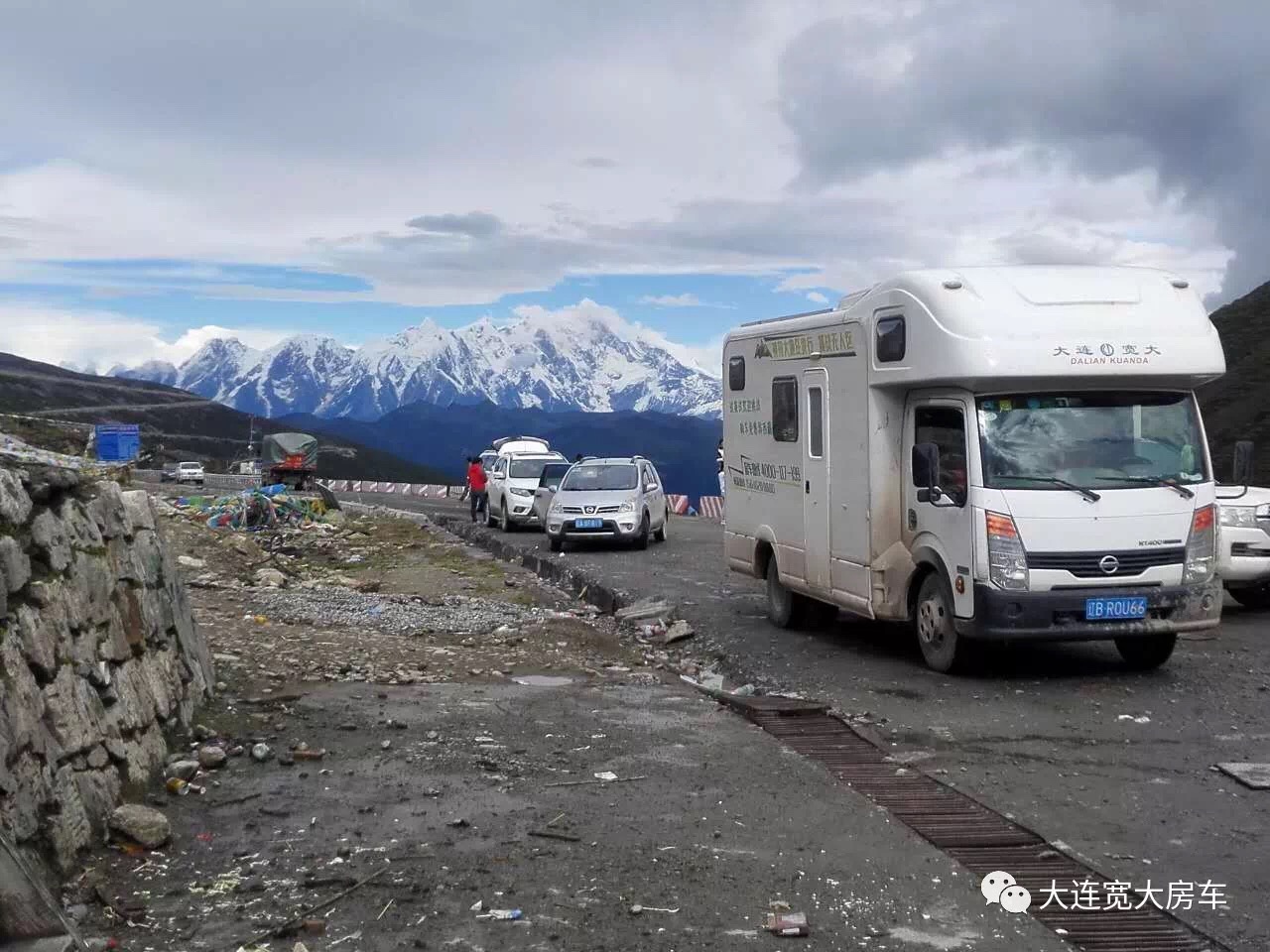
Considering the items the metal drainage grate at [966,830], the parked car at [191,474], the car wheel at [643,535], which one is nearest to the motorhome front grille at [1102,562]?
the metal drainage grate at [966,830]

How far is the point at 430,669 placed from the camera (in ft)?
37.9

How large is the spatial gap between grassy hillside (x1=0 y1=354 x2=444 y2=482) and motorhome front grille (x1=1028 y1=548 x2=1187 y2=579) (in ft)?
203

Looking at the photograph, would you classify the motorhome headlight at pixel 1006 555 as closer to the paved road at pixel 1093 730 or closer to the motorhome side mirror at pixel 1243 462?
the paved road at pixel 1093 730

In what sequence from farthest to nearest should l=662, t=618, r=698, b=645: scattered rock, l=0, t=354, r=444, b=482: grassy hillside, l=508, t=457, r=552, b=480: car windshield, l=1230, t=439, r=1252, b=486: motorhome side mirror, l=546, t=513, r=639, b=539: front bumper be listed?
l=0, t=354, r=444, b=482: grassy hillside → l=508, t=457, r=552, b=480: car windshield → l=546, t=513, r=639, b=539: front bumper → l=662, t=618, r=698, b=645: scattered rock → l=1230, t=439, r=1252, b=486: motorhome side mirror

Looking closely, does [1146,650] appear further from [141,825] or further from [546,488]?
[546,488]

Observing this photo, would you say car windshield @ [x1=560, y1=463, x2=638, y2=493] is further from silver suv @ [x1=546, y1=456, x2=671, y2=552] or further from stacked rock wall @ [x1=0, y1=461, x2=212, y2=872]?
stacked rock wall @ [x1=0, y1=461, x2=212, y2=872]

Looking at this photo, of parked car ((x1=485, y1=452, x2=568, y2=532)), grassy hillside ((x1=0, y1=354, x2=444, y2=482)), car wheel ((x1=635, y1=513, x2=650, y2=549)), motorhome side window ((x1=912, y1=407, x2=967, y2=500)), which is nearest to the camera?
motorhome side window ((x1=912, y1=407, x2=967, y2=500))

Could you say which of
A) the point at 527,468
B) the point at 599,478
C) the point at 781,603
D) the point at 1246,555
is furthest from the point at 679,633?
the point at 527,468

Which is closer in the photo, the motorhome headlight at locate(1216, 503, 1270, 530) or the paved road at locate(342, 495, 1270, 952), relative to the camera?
the paved road at locate(342, 495, 1270, 952)

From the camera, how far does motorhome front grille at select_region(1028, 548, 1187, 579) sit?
9.85 m

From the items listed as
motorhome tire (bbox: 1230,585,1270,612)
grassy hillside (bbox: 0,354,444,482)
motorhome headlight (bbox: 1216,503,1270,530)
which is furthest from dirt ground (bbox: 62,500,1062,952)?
grassy hillside (bbox: 0,354,444,482)
